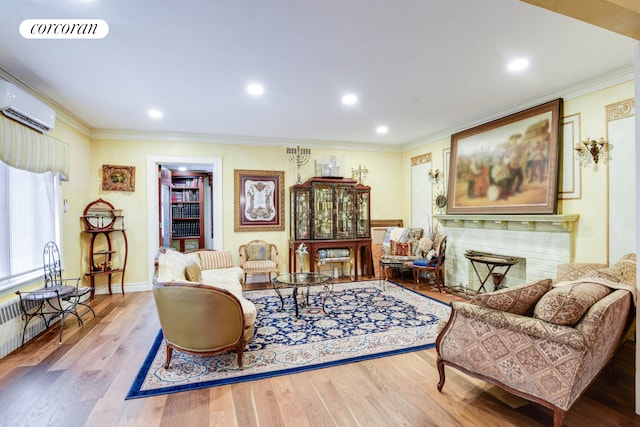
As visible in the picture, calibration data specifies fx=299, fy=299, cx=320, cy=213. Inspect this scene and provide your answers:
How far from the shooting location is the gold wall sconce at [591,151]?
3191mm

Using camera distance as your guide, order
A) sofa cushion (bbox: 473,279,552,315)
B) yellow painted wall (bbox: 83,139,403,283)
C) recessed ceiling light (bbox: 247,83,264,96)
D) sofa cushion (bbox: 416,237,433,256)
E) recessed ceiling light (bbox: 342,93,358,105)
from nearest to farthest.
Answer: sofa cushion (bbox: 473,279,552,315) → recessed ceiling light (bbox: 247,83,264,96) → recessed ceiling light (bbox: 342,93,358,105) → yellow painted wall (bbox: 83,139,403,283) → sofa cushion (bbox: 416,237,433,256)

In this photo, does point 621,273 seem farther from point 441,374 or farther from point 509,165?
point 509,165

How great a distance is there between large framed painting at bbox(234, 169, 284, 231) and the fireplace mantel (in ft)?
9.54

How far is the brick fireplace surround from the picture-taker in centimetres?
357

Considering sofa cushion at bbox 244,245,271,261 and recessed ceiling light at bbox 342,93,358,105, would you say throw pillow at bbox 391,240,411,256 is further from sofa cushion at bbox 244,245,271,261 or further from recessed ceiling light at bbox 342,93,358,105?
recessed ceiling light at bbox 342,93,358,105

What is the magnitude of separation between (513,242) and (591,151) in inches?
56.0

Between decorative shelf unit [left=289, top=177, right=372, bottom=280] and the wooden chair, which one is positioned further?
decorative shelf unit [left=289, top=177, right=372, bottom=280]

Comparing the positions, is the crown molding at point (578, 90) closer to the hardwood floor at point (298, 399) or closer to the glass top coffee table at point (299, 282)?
the hardwood floor at point (298, 399)

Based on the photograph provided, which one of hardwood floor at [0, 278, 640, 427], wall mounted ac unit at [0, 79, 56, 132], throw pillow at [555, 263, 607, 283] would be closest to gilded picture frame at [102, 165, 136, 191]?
wall mounted ac unit at [0, 79, 56, 132]

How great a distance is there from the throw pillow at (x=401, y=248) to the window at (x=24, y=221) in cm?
505

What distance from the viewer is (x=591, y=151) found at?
3260 mm

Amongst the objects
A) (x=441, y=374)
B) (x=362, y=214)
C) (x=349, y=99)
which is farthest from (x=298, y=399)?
(x=362, y=214)

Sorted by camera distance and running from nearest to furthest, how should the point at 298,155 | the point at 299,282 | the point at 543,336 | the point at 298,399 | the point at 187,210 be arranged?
the point at 543,336 → the point at 298,399 → the point at 299,282 → the point at 298,155 → the point at 187,210

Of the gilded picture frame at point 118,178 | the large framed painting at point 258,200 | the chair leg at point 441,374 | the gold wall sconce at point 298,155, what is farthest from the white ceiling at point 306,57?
the chair leg at point 441,374
